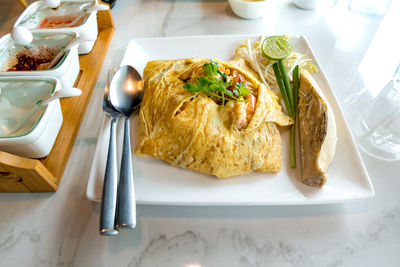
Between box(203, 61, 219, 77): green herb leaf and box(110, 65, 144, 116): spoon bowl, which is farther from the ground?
box(203, 61, 219, 77): green herb leaf

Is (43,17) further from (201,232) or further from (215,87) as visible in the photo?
(201,232)

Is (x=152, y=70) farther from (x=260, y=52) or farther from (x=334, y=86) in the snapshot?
(x=334, y=86)

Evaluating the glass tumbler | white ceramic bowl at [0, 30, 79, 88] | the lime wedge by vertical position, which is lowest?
the glass tumbler

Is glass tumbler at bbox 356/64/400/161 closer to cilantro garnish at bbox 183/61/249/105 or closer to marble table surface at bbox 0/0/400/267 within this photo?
marble table surface at bbox 0/0/400/267

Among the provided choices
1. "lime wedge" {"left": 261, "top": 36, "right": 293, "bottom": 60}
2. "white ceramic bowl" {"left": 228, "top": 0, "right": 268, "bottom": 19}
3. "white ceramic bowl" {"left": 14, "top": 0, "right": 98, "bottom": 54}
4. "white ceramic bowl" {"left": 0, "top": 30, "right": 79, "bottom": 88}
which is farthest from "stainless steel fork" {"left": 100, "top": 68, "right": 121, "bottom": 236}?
"white ceramic bowl" {"left": 228, "top": 0, "right": 268, "bottom": 19}

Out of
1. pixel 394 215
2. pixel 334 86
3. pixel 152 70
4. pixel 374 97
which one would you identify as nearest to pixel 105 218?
pixel 152 70

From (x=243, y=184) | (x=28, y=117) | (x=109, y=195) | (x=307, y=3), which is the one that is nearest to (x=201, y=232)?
(x=243, y=184)

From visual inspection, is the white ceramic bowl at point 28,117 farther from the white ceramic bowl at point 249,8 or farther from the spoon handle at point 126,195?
the white ceramic bowl at point 249,8
